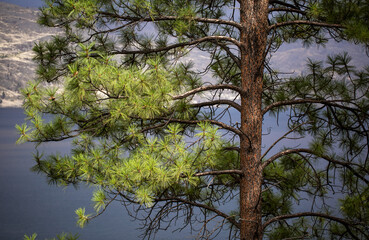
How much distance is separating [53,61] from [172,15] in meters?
1.06

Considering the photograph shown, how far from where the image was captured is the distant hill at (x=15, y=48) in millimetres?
55125

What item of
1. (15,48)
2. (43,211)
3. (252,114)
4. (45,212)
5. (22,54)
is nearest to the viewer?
(252,114)

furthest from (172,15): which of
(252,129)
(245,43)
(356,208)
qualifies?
(356,208)

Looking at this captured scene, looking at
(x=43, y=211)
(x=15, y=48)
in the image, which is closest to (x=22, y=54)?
(x=15, y=48)

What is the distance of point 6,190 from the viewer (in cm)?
1586

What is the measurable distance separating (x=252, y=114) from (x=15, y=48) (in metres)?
81.6

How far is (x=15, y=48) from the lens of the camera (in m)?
75.4

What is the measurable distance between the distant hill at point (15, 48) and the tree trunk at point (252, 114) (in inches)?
956

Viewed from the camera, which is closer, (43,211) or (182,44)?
(182,44)

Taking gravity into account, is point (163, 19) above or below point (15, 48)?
below

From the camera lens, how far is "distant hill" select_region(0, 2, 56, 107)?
55125 mm

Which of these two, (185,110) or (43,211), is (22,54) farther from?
(185,110)

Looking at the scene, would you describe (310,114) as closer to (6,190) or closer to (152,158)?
(152,158)

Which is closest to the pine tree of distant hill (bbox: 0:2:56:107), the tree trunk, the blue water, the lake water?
the tree trunk
